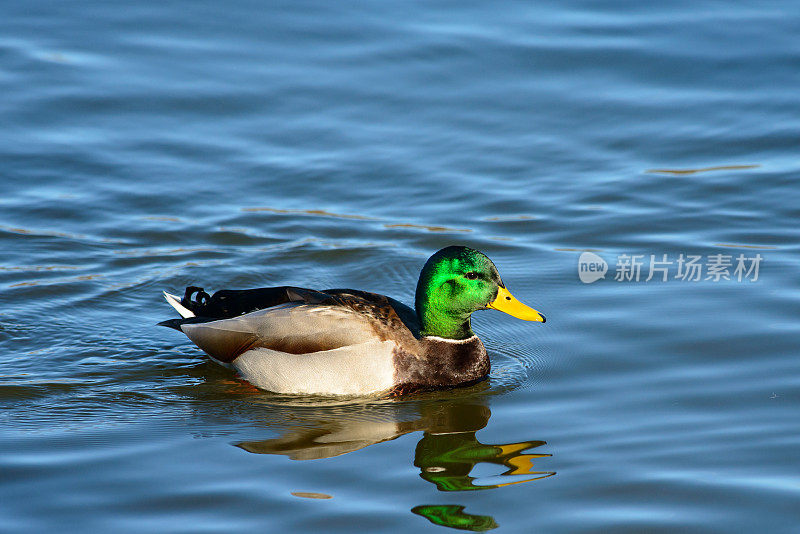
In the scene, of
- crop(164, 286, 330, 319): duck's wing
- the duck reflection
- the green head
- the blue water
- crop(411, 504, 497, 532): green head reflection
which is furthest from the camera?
crop(164, 286, 330, 319): duck's wing

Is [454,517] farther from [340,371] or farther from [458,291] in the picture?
[458,291]

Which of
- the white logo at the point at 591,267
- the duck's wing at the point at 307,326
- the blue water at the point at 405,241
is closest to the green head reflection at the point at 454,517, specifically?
the blue water at the point at 405,241

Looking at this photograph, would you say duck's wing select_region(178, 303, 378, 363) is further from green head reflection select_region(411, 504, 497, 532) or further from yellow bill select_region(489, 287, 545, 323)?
green head reflection select_region(411, 504, 497, 532)

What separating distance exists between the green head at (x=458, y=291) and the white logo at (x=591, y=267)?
183 centimetres

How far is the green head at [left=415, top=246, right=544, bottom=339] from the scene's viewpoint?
7.37 metres

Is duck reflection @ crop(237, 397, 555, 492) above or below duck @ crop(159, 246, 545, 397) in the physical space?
below

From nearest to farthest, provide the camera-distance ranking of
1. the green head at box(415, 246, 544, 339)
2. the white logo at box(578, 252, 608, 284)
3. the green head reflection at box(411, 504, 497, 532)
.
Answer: the green head reflection at box(411, 504, 497, 532), the green head at box(415, 246, 544, 339), the white logo at box(578, 252, 608, 284)

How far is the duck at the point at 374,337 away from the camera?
24.2 feet

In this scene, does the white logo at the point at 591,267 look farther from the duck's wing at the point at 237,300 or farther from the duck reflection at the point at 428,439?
the duck's wing at the point at 237,300

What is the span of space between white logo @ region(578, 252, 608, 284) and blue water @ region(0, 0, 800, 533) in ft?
0.29

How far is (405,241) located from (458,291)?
2.57 metres

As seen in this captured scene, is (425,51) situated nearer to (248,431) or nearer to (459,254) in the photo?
(459,254)

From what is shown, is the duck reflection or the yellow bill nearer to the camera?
the duck reflection

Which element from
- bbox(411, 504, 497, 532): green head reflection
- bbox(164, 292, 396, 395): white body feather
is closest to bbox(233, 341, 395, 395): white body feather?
bbox(164, 292, 396, 395): white body feather
